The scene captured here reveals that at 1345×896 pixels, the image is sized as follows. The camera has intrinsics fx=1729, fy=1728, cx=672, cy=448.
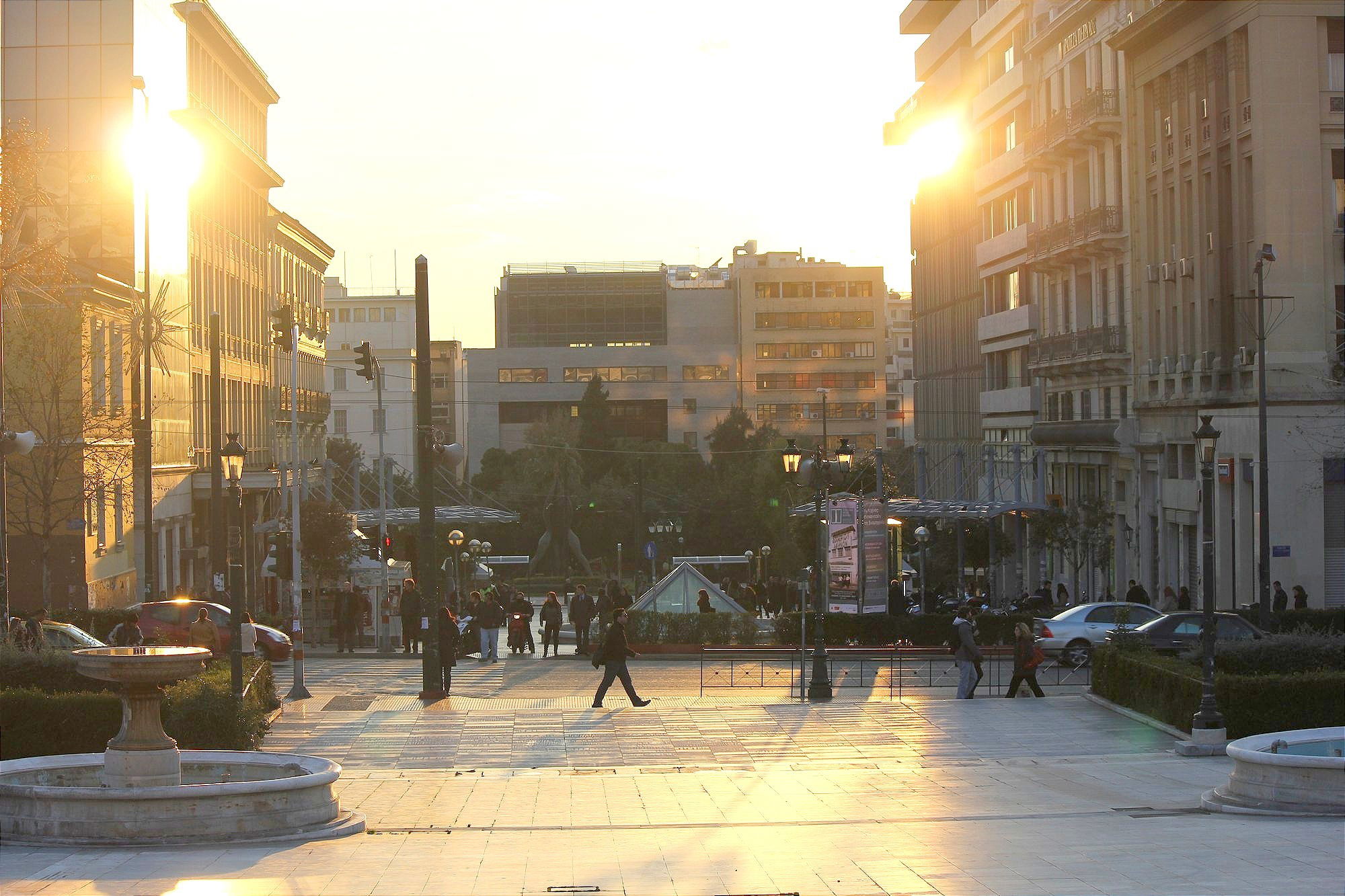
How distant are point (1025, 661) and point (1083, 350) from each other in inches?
1312

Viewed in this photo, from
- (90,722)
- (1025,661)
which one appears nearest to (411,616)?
(1025,661)

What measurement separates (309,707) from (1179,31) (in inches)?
1388

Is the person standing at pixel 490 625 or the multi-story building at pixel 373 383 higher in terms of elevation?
the multi-story building at pixel 373 383

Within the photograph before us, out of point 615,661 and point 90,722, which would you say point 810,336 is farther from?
point 90,722

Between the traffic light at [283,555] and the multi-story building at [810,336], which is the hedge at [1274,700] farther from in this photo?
the multi-story building at [810,336]

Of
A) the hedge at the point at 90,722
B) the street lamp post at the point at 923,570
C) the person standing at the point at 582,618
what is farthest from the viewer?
the street lamp post at the point at 923,570

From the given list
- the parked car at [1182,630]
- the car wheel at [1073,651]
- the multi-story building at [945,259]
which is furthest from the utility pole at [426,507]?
the multi-story building at [945,259]

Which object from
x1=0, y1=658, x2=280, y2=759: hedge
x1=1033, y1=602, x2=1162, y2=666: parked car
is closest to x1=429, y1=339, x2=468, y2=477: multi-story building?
Answer: x1=1033, y1=602, x2=1162, y2=666: parked car

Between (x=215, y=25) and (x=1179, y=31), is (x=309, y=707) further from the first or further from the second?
(x=215, y=25)

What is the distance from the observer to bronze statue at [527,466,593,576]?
83.6 m

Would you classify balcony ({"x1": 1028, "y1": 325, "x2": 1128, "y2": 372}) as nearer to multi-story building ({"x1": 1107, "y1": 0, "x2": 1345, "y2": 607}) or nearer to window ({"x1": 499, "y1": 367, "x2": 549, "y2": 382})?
multi-story building ({"x1": 1107, "y1": 0, "x2": 1345, "y2": 607})

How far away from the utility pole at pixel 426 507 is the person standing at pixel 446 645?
0.44 ft

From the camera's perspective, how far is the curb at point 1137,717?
23.3m

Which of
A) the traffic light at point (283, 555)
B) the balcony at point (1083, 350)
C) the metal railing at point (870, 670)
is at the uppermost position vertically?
the balcony at point (1083, 350)
